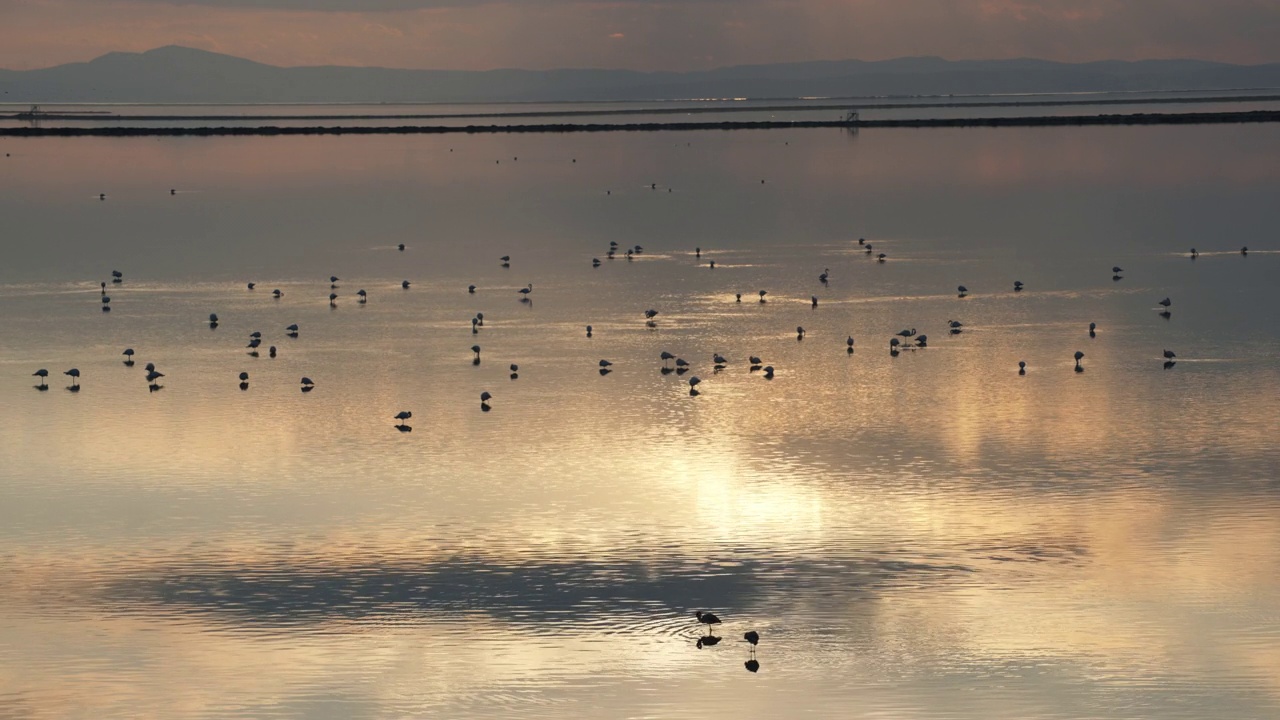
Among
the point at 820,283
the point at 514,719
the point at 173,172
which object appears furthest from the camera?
the point at 173,172

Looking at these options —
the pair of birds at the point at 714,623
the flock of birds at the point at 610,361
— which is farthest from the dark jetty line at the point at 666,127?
the pair of birds at the point at 714,623

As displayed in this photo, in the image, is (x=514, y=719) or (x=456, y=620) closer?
(x=514, y=719)

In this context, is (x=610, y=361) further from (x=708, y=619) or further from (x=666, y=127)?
(x=666, y=127)

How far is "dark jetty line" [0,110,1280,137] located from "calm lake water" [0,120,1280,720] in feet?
394

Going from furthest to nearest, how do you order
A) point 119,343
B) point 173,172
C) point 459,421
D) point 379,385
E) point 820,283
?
point 173,172 < point 820,283 < point 119,343 < point 379,385 < point 459,421

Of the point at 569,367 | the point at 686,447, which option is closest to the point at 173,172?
the point at 569,367

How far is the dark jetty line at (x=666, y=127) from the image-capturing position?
177 meters

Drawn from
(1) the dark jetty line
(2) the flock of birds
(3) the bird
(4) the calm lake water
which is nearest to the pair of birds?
(3) the bird

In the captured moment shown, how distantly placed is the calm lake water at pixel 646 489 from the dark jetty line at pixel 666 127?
119989mm

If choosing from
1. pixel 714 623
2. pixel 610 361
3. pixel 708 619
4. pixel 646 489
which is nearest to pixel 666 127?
pixel 610 361

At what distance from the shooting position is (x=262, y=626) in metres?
19.5

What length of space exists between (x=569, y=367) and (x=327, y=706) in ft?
65.3

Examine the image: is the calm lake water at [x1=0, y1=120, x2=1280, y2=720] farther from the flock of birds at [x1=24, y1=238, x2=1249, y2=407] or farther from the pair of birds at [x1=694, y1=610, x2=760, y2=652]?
the flock of birds at [x1=24, y1=238, x2=1249, y2=407]

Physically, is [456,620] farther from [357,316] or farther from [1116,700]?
[357,316]
